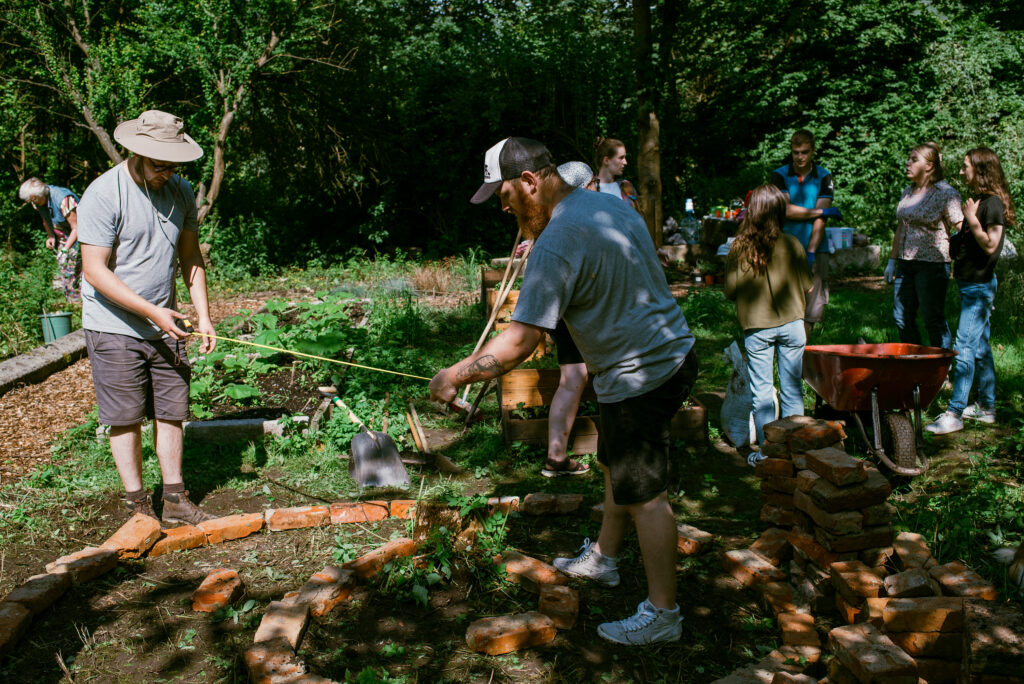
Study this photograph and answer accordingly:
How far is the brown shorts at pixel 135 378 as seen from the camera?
392 centimetres

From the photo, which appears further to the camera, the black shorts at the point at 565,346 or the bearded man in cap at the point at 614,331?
the black shorts at the point at 565,346

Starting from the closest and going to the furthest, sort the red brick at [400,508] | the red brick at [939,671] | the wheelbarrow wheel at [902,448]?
the red brick at [939,671], the red brick at [400,508], the wheelbarrow wheel at [902,448]

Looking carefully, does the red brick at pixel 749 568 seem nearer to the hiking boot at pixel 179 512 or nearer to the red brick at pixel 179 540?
the red brick at pixel 179 540

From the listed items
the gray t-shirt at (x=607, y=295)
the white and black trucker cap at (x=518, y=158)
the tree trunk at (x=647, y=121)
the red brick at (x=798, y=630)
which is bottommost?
the red brick at (x=798, y=630)

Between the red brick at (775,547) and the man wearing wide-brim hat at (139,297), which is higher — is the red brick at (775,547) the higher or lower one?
the lower one

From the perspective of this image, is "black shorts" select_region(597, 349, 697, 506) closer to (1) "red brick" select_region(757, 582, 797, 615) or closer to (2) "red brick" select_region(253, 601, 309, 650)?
(1) "red brick" select_region(757, 582, 797, 615)

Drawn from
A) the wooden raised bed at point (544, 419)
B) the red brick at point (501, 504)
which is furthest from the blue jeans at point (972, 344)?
the red brick at point (501, 504)

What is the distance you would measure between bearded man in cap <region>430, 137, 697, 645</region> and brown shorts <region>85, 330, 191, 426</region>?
6.33ft

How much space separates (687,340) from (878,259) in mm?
11061

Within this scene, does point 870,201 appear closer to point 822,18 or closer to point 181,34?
point 822,18

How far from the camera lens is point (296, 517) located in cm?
406

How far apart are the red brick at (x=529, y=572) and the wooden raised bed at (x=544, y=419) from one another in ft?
5.56

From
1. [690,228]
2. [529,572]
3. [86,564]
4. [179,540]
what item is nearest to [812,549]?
[529,572]

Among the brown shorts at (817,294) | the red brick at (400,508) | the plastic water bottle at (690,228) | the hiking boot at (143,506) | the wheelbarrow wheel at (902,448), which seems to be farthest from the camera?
the plastic water bottle at (690,228)
